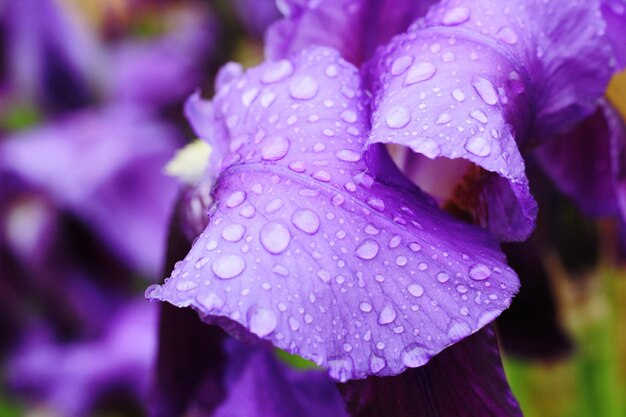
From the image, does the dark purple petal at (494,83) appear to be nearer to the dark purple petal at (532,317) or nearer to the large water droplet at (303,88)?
the large water droplet at (303,88)

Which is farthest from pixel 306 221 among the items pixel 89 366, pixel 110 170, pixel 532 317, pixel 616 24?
pixel 110 170

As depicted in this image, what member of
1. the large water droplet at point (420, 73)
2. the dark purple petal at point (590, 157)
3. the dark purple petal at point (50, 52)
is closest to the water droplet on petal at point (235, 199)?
the large water droplet at point (420, 73)

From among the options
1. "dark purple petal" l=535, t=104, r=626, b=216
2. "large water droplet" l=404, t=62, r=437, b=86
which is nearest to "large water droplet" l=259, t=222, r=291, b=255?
"large water droplet" l=404, t=62, r=437, b=86

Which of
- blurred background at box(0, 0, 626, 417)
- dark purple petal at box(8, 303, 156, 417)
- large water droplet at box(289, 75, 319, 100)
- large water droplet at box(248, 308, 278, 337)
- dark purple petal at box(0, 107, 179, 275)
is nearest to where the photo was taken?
large water droplet at box(248, 308, 278, 337)

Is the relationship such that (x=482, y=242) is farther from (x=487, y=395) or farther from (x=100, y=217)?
(x=100, y=217)

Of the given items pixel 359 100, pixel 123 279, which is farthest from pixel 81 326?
pixel 359 100

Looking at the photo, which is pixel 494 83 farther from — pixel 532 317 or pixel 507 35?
pixel 532 317

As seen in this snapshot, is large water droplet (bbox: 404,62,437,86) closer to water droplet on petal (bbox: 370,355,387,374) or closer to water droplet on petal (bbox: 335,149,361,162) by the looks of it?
water droplet on petal (bbox: 335,149,361,162)
